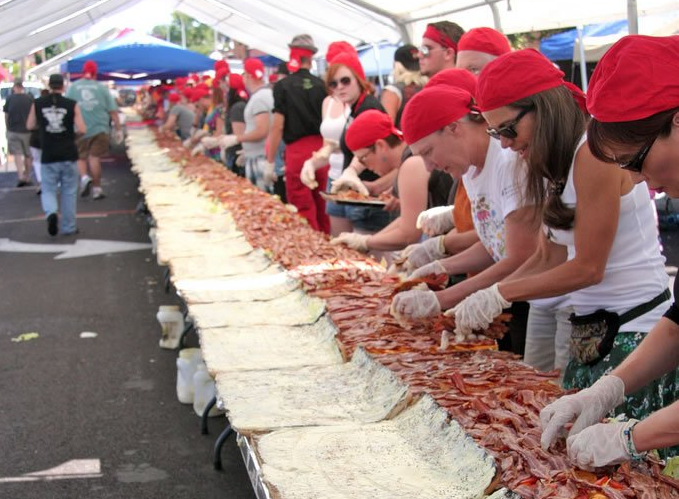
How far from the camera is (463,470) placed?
2293mm

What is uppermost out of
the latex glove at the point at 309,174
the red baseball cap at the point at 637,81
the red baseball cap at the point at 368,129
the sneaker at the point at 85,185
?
the red baseball cap at the point at 637,81

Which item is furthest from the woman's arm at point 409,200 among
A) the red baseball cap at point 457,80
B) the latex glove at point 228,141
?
the latex glove at point 228,141

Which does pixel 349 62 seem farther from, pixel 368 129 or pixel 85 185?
pixel 85 185

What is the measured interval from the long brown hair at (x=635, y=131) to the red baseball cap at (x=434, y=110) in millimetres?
1401

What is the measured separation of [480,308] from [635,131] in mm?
1357

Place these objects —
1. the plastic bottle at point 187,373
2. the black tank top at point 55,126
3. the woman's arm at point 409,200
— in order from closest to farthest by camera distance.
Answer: the woman's arm at point 409,200
the plastic bottle at point 187,373
the black tank top at point 55,126

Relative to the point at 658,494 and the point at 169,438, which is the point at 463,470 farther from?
the point at 169,438

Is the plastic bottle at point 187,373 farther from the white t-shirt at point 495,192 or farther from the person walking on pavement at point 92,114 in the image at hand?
the person walking on pavement at point 92,114

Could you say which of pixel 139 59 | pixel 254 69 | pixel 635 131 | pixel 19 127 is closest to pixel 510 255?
pixel 635 131

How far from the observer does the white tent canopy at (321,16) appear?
682cm

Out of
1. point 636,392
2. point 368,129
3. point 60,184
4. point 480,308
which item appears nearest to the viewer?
point 636,392

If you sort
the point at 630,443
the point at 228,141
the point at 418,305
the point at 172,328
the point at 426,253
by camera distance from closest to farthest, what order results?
the point at 630,443
the point at 418,305
the point at 426,253
the point at 172,328
the point at 228,141

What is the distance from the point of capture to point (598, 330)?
2.88 metres

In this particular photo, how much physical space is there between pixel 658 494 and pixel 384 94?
5626 millimetres
